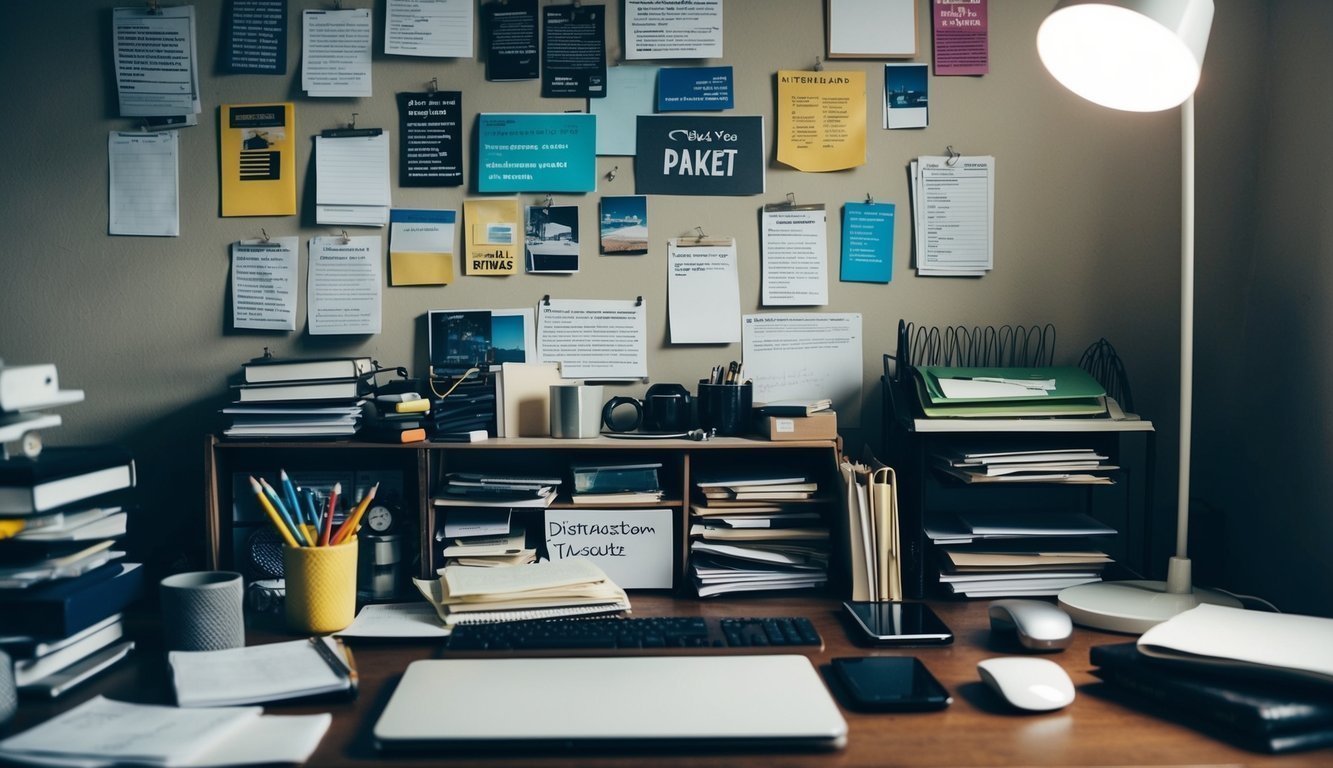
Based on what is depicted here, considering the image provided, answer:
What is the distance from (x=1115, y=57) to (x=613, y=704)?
1120mm

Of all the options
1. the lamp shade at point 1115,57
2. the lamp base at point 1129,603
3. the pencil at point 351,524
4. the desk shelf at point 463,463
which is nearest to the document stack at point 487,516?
the desk shelf at point 463,463

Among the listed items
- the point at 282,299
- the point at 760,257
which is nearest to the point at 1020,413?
the point at 760,257

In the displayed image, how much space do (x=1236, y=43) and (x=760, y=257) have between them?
0.95m

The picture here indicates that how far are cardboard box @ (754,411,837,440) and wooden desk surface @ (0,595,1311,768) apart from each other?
38 cm

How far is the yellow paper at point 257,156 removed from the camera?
1652 millimetres

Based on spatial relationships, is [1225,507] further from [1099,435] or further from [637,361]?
[637,361]

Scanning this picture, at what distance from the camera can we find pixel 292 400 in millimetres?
1449

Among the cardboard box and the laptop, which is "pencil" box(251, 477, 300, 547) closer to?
the laptop

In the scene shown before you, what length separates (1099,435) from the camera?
1481 millimetres

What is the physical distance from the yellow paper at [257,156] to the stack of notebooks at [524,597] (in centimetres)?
81

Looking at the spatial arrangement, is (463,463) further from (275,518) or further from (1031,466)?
(1031,466)

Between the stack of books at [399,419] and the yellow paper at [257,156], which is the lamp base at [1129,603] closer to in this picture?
the stack of books at [399,419]

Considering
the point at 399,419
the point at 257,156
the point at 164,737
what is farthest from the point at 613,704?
the point at 257,156

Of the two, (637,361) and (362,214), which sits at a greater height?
(362,214)
